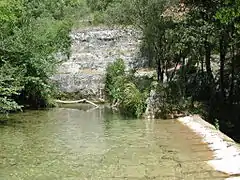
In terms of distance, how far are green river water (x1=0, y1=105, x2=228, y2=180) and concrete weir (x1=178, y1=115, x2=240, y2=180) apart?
0.21 metres

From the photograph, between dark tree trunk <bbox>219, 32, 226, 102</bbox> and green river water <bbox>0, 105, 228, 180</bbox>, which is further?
dark tree trunk <bbox>219, 32, 226, 102</bbox>

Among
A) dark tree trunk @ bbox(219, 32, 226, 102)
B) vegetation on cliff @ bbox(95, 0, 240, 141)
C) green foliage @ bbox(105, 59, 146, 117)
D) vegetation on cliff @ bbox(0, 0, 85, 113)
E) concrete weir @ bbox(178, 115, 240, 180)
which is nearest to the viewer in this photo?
concrete weir @ bbox(178, 115, 240, 180)

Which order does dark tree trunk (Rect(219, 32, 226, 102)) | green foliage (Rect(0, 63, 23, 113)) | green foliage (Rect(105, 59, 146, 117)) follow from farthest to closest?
green foliage (Rect(105, 59, 146, 117))
dark tree trunk (Rect(219, 32, 226, 102))
green foliage (Rect(0, 63, 23, 113))

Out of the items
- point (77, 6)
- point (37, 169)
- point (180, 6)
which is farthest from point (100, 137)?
point (77, 6)

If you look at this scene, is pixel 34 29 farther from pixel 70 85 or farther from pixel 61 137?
pixel 61 137

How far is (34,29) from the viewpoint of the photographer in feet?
76.5

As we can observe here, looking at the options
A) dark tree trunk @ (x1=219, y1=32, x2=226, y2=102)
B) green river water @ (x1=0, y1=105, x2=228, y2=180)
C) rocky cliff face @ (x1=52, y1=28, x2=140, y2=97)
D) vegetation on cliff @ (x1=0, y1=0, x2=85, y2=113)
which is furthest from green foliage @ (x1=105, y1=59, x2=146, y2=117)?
vegetation on cliff @ (x1=0, y1=0, x2=85, y2=113)

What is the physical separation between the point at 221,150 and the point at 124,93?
930 centimetres

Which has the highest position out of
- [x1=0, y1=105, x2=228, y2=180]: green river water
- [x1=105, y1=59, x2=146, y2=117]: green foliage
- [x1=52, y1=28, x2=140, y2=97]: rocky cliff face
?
[x1=52, y1=28, x2=140, y2=97]: rocky cliff face

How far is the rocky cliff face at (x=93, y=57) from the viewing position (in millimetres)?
27578

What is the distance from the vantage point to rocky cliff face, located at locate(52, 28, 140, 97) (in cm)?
2758

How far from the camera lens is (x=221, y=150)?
10.1m

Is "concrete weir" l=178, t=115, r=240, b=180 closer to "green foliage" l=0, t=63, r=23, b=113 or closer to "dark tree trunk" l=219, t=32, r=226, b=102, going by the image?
"dark tree trunk" l=219, t=32, r=226, b=102

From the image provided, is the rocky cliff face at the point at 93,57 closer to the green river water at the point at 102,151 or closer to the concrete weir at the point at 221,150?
the green river water at the point at 102,151
